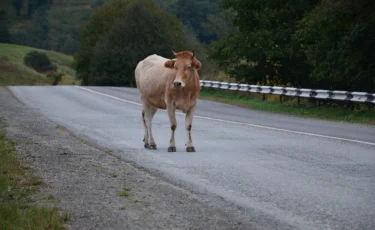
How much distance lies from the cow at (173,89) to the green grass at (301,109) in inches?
391

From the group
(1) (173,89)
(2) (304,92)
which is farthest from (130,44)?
(1) (173,89)

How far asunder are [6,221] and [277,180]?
4.13m

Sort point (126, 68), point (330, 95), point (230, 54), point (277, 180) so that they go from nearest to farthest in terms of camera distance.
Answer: point (277, 180)
point (330, 95)
point (230, 54)
point (126, 68)

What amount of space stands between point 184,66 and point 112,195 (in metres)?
5.40

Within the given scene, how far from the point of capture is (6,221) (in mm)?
7629

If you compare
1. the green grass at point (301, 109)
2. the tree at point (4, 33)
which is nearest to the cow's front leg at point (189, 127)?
the green grass at point (301, 109)

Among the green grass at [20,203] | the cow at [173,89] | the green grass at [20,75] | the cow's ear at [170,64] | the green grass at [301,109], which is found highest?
the cow's ear at [170,64]

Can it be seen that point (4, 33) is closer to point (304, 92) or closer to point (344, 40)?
point (304, 92)

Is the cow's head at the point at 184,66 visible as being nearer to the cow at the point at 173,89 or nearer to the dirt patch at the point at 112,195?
the cow at the point at 173,89

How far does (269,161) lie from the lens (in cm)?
1266

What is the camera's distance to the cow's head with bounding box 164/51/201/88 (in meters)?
14.4

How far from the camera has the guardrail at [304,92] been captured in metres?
26.5

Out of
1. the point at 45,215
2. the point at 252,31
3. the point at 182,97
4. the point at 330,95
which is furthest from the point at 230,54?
the point at 45,215

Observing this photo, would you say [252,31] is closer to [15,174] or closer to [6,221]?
[15,174]
